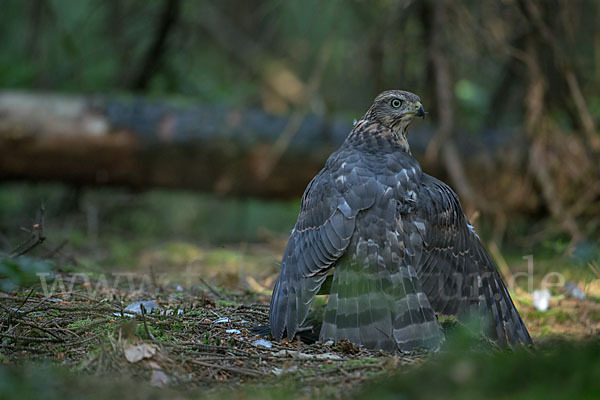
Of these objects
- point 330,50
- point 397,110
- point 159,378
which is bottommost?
point 159,378

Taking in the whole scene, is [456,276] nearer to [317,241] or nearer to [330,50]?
[317,241]

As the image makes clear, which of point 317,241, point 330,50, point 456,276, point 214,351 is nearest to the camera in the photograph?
point 214,351

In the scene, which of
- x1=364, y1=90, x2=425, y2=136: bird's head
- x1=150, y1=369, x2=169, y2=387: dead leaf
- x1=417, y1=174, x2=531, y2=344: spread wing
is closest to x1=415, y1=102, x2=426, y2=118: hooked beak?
x1=364, y1=90, x2=425, y2=136: bird's head

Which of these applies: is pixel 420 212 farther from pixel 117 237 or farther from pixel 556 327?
pixel 117 237

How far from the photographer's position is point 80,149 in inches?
317

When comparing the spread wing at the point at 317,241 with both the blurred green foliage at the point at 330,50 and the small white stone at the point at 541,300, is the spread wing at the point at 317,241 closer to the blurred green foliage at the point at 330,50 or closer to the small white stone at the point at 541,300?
the small white stone at the point at 541,300

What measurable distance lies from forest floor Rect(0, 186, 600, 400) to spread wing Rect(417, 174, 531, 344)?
220mm

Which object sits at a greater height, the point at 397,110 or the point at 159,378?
the point at 397,110

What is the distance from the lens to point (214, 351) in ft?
11.3

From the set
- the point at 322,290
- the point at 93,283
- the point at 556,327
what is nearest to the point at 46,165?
the point at 93,283

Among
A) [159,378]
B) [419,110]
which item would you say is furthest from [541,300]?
[159,378]

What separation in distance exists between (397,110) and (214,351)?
226 cm

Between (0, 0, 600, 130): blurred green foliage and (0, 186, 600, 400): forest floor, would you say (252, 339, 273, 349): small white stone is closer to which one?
(0, 186, 600, 400): forest floor

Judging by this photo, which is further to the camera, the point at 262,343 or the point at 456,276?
the point at 456,276
